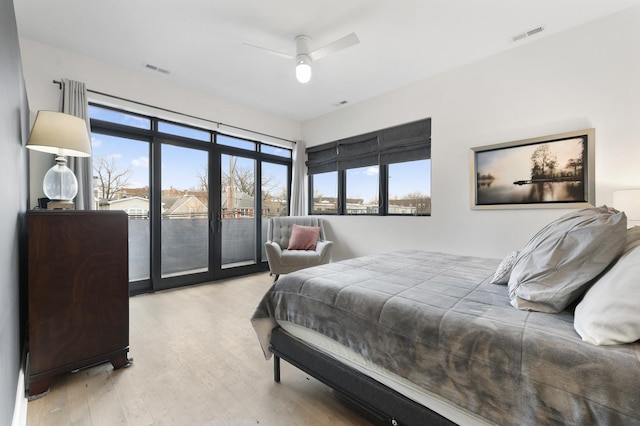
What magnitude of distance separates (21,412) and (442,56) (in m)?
4.39

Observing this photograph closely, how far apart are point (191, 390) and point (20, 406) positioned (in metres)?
0.81

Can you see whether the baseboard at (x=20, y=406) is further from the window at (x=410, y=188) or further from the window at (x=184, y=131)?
the window at (x=410, y=188)

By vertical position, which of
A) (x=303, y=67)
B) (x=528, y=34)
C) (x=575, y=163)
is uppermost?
(x=528, y=34)

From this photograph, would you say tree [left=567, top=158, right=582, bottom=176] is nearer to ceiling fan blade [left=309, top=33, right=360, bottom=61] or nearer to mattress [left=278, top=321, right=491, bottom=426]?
ceiling fan blade [left=309, top=33, right=360, bottom=61]

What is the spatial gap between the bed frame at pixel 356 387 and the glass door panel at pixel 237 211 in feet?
9.91

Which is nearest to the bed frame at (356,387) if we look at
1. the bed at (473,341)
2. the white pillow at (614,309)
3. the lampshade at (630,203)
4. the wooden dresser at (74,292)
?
the bed at (473,341)

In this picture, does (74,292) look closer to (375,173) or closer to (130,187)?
(130,187)

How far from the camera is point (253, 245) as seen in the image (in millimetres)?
4844

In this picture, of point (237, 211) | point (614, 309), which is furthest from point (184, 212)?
point (614, 309)

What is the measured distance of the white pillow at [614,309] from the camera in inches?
31.4

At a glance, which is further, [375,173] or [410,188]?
[375,173]

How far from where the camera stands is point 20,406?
1416mm

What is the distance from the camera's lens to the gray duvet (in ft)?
2.53

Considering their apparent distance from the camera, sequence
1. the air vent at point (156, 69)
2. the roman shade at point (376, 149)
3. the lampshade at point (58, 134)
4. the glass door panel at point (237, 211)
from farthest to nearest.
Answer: the glass door panel at point (237, 211)
the roman shade at point (376, 149)
the air vent at point (156, 69)
the lampshade at point (58, 134)
